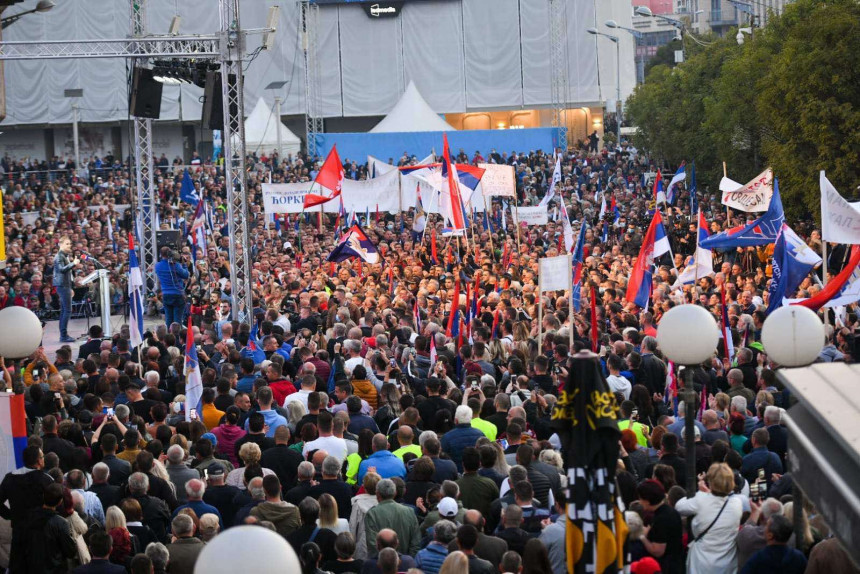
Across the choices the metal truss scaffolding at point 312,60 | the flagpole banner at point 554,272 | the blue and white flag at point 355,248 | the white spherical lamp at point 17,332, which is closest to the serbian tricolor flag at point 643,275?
the flagpole banner at point 554,272

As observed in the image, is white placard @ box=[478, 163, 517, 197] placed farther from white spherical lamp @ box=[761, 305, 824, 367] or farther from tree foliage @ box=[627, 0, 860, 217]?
white spherical lamp @ box=[761, 305, 824, 367]

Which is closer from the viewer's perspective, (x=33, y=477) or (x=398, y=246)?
(x=33, y=477)

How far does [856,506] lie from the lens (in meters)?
3.96

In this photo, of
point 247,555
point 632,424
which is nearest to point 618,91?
point 632,424

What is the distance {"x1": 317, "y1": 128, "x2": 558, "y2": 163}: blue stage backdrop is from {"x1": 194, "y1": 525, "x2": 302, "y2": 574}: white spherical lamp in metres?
46.7

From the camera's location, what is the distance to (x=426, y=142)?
51.0 metres

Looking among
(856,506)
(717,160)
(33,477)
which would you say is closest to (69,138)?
(717,160)

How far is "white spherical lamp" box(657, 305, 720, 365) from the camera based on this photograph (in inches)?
318

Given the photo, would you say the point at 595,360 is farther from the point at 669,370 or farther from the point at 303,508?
the point at 669,370

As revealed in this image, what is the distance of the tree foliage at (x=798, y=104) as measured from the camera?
28875 millimetres

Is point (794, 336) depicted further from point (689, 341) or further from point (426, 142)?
point (426, 142)

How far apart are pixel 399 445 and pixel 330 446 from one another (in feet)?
2.05

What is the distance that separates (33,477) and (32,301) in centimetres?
2005

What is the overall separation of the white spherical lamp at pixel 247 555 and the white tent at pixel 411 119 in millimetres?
49942
